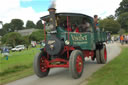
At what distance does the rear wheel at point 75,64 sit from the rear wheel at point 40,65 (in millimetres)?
1392

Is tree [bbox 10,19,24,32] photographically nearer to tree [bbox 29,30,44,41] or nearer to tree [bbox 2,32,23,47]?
tree [bbox 29,30,44,41]

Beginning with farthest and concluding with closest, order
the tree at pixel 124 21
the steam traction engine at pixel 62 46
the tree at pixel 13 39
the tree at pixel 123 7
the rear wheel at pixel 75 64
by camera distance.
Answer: the tree at pixel 123 7 → the tree at pixel 124 21 → the tree at pixel 13 39 → the steam traction engine at pixel 62 46 → the rear wheel at pixel 75 64

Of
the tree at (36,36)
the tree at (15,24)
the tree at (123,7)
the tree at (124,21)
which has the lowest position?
the tree at (36,36)

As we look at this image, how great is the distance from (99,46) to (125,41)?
17.8 metres

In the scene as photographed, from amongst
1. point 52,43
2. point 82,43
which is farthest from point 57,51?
point 82,43

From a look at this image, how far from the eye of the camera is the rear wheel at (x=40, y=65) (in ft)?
21.9

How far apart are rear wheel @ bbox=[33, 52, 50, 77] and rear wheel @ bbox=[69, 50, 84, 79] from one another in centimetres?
139

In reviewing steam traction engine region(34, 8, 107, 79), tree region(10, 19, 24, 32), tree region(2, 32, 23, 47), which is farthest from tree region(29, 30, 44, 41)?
tree region(10, 19, 24, 32)

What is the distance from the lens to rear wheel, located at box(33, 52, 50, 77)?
21.9ft

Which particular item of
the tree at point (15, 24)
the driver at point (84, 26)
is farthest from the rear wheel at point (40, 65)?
the tree at point (15, 24)

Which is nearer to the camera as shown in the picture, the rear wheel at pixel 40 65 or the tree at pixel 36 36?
the rear wheel at pixel 40 65

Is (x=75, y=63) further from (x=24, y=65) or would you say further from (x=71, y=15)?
(x=24, y=65)

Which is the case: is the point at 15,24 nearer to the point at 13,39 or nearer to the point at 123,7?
the point at 123,7

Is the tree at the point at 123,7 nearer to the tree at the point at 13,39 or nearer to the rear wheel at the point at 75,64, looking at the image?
the tree at the point at 13,39
